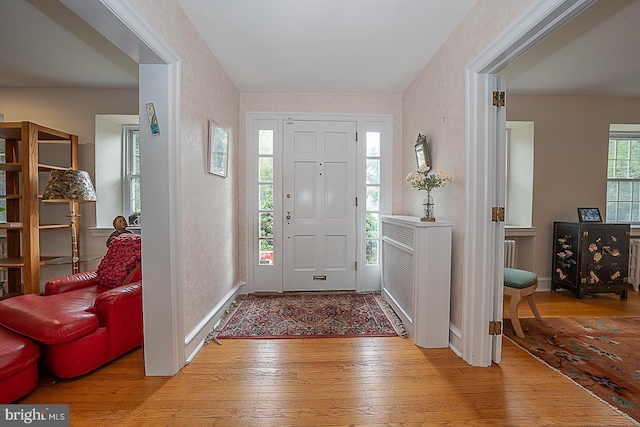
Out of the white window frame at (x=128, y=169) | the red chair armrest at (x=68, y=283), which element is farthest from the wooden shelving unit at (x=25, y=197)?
the red chair armrest at (x=68, y=283)

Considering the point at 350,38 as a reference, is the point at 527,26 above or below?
below

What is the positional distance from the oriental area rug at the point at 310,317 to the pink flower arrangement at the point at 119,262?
0.89m

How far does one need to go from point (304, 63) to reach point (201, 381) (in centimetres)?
278

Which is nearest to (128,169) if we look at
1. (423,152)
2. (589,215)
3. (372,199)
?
(372,199)

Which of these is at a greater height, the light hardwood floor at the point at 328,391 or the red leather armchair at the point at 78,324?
the red leather armchair at the point at 78,324

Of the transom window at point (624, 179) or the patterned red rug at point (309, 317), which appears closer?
the patterned red rug at point (309, 317)

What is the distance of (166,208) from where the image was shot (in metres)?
1.87

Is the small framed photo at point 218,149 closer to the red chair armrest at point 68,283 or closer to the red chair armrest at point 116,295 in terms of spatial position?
the red chair armrest at point 116,295

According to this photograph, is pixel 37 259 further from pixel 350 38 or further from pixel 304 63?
pixel 350 38

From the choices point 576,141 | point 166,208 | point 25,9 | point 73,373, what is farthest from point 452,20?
point 73,373

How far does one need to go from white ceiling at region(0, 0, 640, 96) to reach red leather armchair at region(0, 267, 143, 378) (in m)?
2.04

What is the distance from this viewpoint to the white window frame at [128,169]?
3747 mm

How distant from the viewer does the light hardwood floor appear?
1.55 m

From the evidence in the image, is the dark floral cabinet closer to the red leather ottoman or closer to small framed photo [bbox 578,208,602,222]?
small framed photo [bbox 578,208,602,222]
